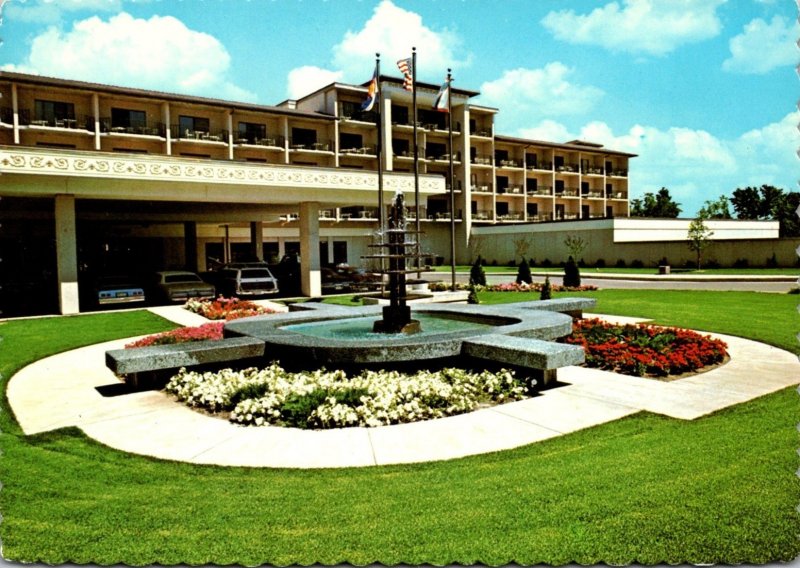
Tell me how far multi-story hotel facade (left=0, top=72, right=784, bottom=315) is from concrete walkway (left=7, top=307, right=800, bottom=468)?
32.3 feet

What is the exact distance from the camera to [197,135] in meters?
51.3

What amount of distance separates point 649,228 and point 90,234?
46093mm

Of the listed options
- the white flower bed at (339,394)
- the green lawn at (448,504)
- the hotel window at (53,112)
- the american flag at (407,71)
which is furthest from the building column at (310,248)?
the hotel window at (53,112)

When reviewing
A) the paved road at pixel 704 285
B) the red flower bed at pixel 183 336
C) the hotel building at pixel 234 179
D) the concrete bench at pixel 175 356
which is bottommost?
the paved road at pixel 704 285

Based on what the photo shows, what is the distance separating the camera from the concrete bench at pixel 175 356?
927 cm

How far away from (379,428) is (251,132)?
171 ft

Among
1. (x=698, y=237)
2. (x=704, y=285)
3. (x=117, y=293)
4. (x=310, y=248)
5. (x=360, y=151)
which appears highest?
(x=360, y=151)

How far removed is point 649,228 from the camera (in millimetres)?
54094

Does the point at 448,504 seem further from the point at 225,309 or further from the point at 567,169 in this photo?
the point at 567,169

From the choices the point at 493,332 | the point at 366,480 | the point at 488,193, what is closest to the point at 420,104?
the point at 488,193

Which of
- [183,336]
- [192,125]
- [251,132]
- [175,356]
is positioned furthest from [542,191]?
[175,356]

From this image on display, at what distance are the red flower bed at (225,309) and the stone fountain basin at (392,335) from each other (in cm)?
524

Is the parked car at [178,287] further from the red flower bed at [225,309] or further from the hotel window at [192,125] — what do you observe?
the hotel window at [192,125]

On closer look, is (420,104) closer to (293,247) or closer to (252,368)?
(293,247)
